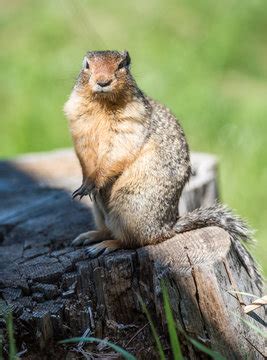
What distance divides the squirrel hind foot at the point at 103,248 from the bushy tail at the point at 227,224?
320mm

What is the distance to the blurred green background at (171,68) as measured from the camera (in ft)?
26.6

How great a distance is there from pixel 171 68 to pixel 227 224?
4.96 m

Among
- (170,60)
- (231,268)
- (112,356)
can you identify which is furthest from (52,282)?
(170,60)

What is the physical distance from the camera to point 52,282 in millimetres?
4031

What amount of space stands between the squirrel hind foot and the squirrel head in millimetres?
738

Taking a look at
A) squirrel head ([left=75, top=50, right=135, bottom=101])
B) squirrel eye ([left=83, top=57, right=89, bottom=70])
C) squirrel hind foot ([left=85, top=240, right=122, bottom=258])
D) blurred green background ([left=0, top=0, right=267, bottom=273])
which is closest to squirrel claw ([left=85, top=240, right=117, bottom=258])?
squirrel hind foot ([left=85, top=240, right=122, bottom=258])

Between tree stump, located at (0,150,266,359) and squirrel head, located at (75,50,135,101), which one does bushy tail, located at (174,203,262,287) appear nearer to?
tree stump, located at (0,150,266,359)

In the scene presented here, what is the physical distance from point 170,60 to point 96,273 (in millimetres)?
5581

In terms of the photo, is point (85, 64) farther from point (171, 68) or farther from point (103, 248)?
point (171, 68)

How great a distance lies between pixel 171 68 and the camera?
29.8ft

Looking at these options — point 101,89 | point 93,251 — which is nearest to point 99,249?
point 93,251

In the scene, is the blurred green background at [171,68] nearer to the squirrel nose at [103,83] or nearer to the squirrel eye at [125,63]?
the squirrel eye at [125,63]

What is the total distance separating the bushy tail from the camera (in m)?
4.32

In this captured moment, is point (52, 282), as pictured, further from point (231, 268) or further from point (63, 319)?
point (231, 268)
